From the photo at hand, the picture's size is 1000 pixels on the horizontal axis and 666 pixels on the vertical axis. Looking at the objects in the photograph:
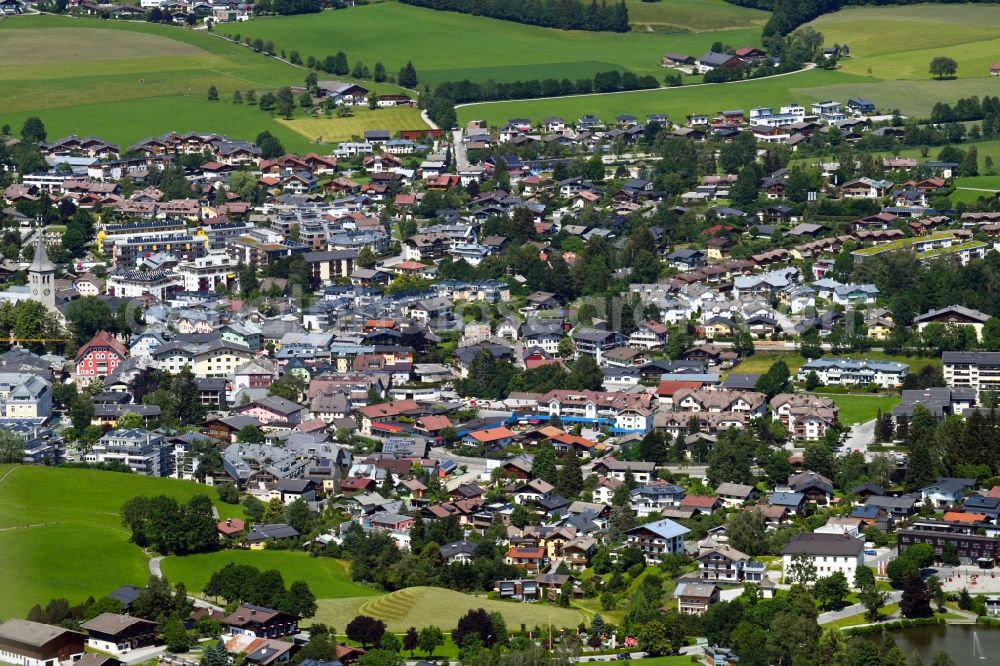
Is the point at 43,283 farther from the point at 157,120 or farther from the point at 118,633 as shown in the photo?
the point at 118,633

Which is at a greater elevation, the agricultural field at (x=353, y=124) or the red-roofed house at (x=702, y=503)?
the agricultural field at (x=353, y=124)

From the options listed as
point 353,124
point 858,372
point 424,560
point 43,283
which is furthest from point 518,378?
point 353,124

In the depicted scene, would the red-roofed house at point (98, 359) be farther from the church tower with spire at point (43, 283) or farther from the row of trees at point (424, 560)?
the row of trees at point (424, 560)

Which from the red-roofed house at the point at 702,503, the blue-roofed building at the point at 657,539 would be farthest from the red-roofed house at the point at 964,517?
the blue-roofed building at the point at 657,539

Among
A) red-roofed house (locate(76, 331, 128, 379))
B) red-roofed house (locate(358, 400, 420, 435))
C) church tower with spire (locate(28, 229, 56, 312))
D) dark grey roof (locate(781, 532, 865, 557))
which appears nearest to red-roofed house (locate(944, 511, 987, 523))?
dark grey roof (locate(781, 532, 865, 557))

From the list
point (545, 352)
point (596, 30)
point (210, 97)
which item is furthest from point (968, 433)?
point (596, 30)

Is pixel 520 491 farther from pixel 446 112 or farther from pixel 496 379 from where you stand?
pixel 446 112
